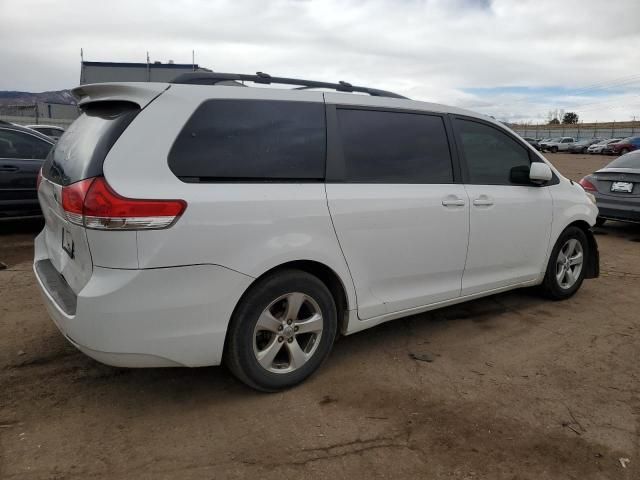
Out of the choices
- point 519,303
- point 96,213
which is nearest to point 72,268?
point 96,213

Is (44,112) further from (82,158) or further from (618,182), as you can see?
(82,158)

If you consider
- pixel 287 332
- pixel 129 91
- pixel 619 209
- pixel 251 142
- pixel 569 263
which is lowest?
pixel 287 332

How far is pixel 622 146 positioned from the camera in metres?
38.6

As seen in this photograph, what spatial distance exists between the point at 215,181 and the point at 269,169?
1.12 ft

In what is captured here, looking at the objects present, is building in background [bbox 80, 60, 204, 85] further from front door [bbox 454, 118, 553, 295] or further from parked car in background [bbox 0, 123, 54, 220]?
front door [bbox 454, 118, 553, 295]

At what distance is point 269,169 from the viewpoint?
2938 millimetres

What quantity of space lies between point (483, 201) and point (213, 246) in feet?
7.25

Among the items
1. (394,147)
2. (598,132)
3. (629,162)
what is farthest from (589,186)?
(598,132)

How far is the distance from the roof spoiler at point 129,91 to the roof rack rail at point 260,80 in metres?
0.18

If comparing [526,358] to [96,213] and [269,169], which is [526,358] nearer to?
[269,169]

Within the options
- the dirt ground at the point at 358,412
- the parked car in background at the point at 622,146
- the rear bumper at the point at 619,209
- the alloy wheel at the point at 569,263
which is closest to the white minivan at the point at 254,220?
the dirt ground at the point at 358,412

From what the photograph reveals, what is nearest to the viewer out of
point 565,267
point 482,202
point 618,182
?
point 482,202

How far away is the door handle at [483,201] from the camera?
12.8 feet

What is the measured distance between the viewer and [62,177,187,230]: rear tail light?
2471 mm
